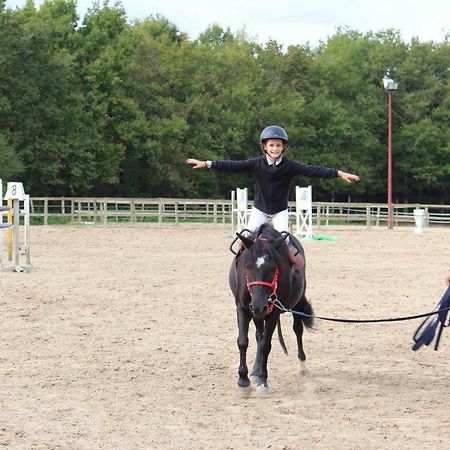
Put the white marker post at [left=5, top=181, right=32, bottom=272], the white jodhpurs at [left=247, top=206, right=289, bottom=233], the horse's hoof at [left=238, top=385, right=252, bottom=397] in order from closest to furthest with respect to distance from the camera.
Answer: the horse's hoof at [left=238, top=385, right=252, bottom=397] < the white jodhpurs at [left=247, top=206, right=289, bottom=233] < the white marker post at [left=5, top=181, right=32, bottom=272]

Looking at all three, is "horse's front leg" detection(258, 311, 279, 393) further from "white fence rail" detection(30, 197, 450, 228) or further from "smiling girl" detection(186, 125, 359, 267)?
"white fence rail" detection(30, 197, 450, 228)

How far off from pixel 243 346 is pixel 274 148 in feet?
5.98

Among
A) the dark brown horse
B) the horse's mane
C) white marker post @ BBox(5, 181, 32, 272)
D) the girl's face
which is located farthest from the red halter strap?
white marker post @ BBox(5, 181, 32, 272)

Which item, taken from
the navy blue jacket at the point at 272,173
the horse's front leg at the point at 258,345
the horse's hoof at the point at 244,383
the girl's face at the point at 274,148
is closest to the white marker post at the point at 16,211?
the navy blue jacket at the point at 272,173

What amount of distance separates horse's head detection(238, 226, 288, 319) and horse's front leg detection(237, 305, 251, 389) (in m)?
0.30

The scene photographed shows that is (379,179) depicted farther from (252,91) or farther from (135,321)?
(135,321)

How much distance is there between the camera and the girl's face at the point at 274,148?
8305mm

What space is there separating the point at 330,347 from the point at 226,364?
155cm

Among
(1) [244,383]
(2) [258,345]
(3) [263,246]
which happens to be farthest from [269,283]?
(1) [244,383]

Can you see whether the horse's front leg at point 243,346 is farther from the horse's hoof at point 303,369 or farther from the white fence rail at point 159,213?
the white fence rail at point 159,213

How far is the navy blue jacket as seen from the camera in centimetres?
830

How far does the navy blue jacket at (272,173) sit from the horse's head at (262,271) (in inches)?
24.1

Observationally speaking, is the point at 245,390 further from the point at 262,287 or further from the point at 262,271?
the point at 262,271

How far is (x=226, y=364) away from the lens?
8977 millimetres
